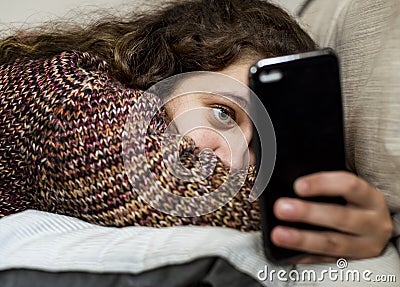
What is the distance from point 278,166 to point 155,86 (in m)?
0.34

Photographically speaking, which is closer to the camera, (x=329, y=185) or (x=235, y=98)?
(x=329, y=185)

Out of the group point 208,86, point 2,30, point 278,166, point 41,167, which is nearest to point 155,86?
point 208,86

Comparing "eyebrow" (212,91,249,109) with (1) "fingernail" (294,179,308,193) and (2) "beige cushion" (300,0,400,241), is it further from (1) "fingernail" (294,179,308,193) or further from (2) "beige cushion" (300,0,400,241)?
(1) "fingernail" (294,179,308,193)

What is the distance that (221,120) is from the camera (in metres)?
0.80

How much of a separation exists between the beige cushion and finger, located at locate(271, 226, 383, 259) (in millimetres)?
91

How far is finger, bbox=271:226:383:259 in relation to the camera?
0.56 metres

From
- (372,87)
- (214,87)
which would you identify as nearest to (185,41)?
(214,87)

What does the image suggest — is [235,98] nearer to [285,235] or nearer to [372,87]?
[372,87]

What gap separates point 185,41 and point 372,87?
28 cm

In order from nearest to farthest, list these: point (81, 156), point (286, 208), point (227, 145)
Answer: point (286, 208) < point (81, 156) < point (227, 145)
